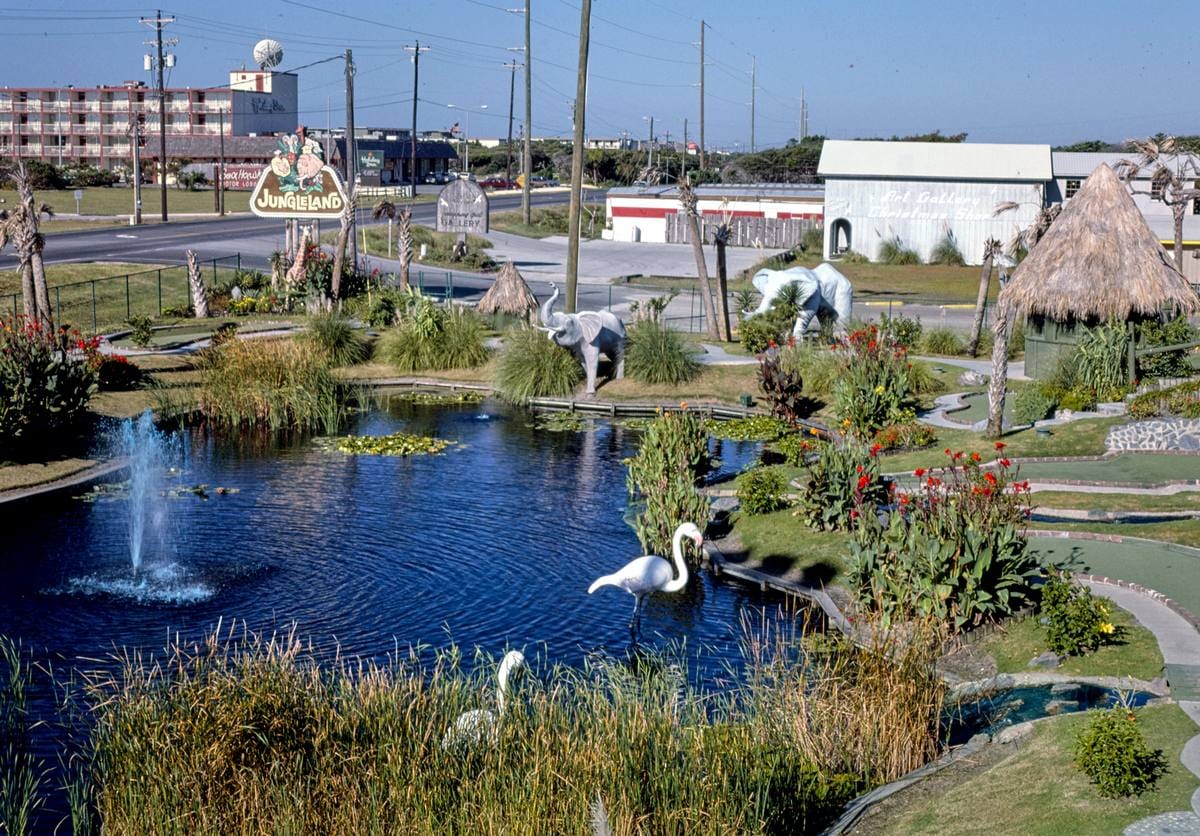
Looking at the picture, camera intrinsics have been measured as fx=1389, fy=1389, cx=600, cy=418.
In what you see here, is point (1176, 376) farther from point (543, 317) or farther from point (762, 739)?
point (762, 739)

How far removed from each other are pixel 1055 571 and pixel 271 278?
33066 mm

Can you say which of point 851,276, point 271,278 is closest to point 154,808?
point 271,278

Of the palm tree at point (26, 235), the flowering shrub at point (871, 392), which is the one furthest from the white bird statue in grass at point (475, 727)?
the palm tree at point (26, 235)

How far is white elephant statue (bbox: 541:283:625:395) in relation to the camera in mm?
29828

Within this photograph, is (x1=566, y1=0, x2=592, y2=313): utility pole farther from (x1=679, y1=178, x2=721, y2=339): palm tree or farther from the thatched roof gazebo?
the thatched roof gazebo

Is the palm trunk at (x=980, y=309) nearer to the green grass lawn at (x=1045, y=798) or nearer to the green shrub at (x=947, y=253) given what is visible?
the green grass lawn at (x=1045, y=798)

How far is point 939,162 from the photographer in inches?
2589

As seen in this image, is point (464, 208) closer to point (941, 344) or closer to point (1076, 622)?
point (941, 344)

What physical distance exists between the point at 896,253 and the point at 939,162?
499 cm

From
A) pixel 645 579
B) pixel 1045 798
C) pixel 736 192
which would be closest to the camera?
pixel 1045 798

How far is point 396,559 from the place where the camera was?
19.1 metres

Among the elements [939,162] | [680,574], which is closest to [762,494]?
[680,574]

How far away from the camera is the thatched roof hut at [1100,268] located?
27.0 metres

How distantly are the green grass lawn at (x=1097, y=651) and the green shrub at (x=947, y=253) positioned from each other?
50918 millimetres
